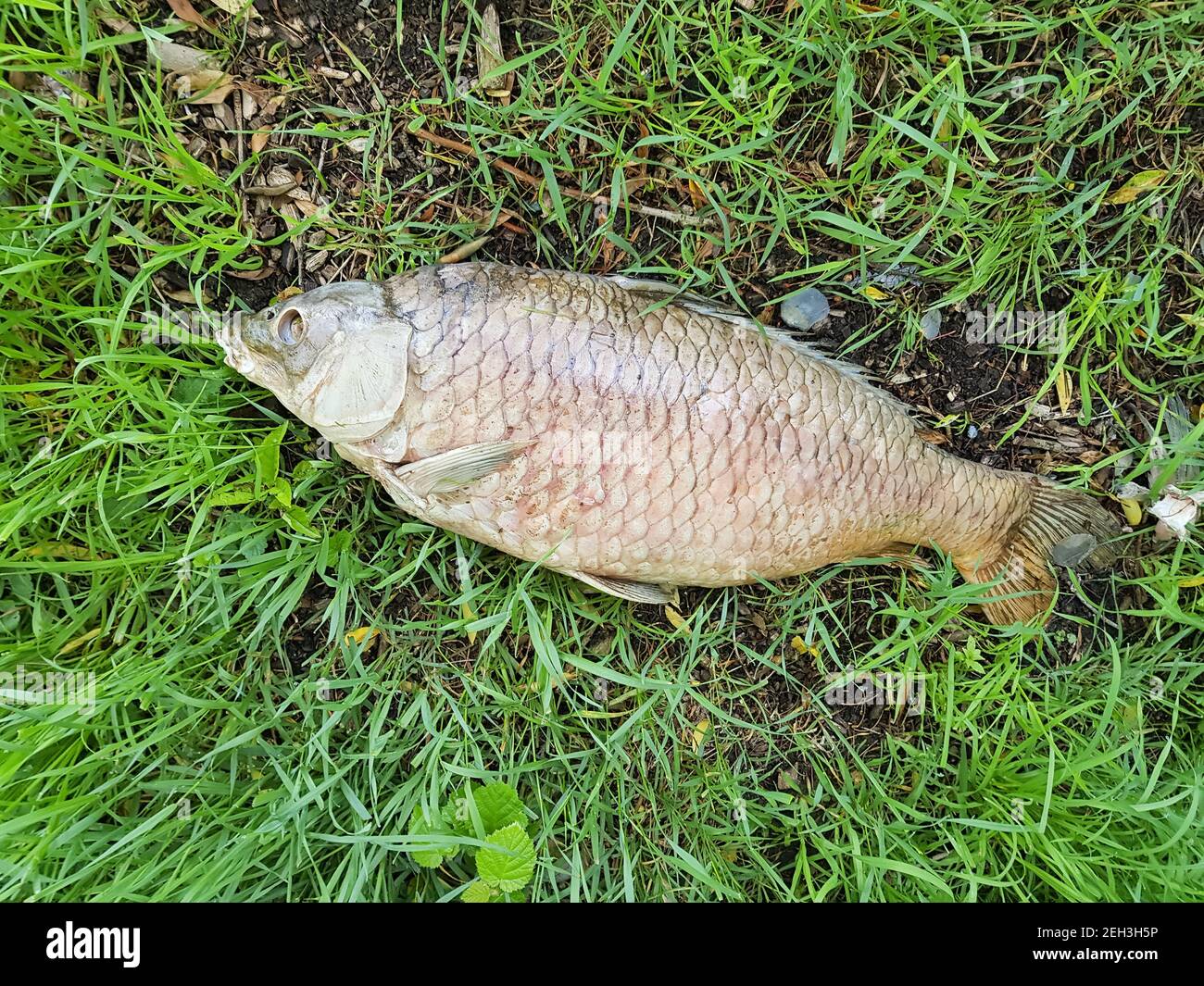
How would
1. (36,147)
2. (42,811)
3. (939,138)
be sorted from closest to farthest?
(42,811) → (36,147) → (939,138)

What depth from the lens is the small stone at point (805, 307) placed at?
2.03 m

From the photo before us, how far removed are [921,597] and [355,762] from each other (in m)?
1.74

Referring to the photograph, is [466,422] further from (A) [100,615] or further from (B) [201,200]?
(A) [100,615]

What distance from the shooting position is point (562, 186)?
78.2 inches

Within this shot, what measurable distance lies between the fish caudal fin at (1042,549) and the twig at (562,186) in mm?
1342

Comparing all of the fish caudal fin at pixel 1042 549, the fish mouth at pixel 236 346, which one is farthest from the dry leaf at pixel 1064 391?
the fish mouth at pixel 236 346

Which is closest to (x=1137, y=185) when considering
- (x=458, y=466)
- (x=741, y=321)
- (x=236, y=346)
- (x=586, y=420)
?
(x=741, y=321)

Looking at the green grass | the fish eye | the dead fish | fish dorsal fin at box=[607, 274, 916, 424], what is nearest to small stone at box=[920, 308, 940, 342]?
the green grass

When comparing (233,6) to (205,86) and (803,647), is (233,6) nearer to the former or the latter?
(205,86)

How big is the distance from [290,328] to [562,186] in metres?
0.88

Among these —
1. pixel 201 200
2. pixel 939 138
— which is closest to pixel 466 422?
pixel 201 200

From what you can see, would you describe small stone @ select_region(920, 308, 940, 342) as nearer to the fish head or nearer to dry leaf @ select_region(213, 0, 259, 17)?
the fish head

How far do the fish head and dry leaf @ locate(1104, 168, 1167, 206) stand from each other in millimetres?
2170
